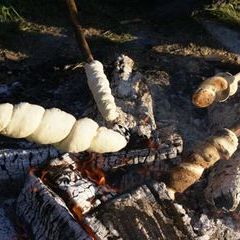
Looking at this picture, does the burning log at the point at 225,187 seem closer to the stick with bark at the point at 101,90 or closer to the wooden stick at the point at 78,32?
the stick with bark at the point at 101,90

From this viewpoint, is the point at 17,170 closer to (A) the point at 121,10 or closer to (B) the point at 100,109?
(B) the point at 100,109

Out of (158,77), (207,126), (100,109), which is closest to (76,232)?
(100,109)

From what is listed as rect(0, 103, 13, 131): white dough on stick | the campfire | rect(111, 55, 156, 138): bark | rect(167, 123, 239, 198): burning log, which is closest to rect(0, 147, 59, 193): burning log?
the campfire

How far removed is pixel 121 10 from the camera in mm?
8250

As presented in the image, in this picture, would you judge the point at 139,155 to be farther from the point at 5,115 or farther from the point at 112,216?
the point at 5,115

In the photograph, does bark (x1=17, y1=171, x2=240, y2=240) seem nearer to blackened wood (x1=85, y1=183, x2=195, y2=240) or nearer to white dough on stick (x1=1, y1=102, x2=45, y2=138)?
blackened wood (x1=85, y1=183, x2=195, y2=240)

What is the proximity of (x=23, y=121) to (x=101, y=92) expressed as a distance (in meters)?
1.44

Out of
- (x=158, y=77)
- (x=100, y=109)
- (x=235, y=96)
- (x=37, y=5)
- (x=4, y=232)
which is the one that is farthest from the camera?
(x=37, y=5)

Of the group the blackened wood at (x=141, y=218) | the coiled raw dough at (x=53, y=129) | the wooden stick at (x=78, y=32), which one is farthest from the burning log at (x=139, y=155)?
the wooden stick at (x=78, y=32)

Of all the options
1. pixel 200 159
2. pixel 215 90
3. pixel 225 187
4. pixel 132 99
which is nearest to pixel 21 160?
pixel 132 99

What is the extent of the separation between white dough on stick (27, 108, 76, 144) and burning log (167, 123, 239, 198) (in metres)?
1.17

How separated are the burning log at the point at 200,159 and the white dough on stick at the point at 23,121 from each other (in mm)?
1448

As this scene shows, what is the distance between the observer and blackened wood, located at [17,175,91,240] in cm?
458

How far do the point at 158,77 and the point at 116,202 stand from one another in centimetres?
264
